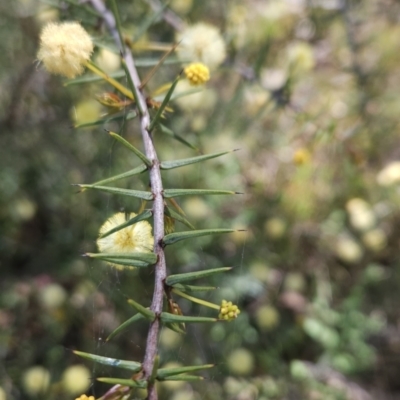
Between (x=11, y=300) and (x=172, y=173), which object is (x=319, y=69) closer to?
(x=172, y=173)

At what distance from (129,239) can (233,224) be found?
0.84 meters

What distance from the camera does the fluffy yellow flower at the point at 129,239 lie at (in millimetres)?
477

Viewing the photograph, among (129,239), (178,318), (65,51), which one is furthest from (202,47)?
(178,318)

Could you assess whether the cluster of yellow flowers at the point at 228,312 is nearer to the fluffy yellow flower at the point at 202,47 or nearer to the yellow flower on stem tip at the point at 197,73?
the yellow flower on stem tip at the point at 197,73

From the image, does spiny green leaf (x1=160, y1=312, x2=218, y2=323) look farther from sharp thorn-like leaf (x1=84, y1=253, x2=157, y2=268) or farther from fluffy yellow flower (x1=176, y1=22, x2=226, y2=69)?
fluffy yellow flower (x1=176, y1=22, x2=226, y2=69)

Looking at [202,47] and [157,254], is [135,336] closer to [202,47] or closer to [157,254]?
[202,47]

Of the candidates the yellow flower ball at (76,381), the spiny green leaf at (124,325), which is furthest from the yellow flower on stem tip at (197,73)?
the yellow flower ball at (76,381)

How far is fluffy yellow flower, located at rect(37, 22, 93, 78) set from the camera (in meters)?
0.54

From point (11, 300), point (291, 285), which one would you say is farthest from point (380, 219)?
point (11, 300)

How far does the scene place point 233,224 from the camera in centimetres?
131

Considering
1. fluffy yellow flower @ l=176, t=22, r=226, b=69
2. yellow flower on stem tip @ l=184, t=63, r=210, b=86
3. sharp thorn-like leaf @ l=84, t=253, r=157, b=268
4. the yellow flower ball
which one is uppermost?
fluffy yellow flower @ l=176, t=22, r=226, b=69

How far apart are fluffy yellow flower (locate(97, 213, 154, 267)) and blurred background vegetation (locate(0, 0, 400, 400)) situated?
50 centimetres

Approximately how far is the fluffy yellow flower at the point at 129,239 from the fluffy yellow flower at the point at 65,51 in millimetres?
190

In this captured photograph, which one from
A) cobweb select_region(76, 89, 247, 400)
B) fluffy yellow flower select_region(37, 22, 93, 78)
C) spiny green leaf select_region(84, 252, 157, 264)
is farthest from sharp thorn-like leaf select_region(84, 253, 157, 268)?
cobweb select_region(76, 89, 247, 400)
